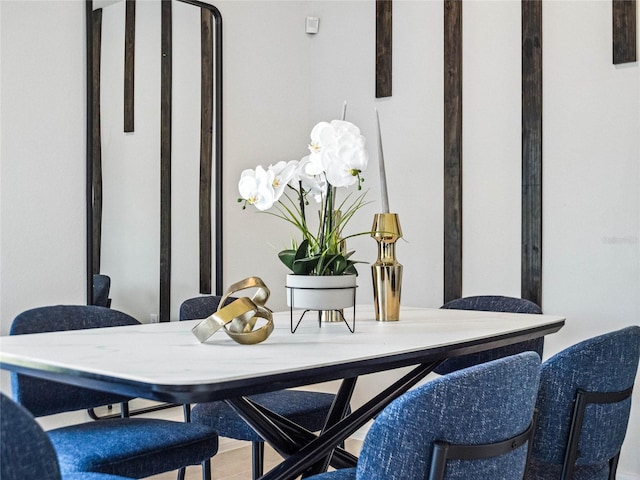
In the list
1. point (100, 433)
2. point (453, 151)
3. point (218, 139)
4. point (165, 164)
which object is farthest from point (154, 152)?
point (100, 433)

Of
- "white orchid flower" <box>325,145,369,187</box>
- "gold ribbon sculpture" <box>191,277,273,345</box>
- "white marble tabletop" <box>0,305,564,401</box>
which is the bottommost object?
"white marble tabletop" <box>0,305,564,401</box>

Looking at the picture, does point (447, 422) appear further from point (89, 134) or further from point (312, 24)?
point (312, 24)

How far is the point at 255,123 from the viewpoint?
4320 mm

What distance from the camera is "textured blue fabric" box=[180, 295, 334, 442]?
101 inches

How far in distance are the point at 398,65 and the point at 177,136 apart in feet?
4.16

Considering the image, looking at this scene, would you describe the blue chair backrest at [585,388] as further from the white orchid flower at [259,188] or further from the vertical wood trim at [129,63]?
the vertical wood trim at [129,63]

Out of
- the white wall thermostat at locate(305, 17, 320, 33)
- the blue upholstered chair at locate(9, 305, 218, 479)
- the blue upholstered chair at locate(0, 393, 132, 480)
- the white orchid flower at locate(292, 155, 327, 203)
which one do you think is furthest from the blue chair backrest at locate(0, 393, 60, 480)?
the white wall thermostat at locate(305, 17, 320, 33)

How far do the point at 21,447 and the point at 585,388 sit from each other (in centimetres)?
140

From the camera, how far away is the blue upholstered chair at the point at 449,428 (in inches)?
54.6

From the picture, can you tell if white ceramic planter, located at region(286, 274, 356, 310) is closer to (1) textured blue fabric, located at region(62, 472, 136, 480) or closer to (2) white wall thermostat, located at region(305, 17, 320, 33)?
(1) textured blue fabric, located at region(62, 472, 136, 480)

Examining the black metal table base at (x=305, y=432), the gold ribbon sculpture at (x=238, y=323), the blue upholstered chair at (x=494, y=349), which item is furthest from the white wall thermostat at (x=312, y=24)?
the gold ribbon sculpture at (x=238, y=323)

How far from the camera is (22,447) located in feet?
3.72

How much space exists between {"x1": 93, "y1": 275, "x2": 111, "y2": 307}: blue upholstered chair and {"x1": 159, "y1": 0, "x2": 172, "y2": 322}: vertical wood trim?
1.09ft

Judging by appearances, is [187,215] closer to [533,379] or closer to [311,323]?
[311,323]
